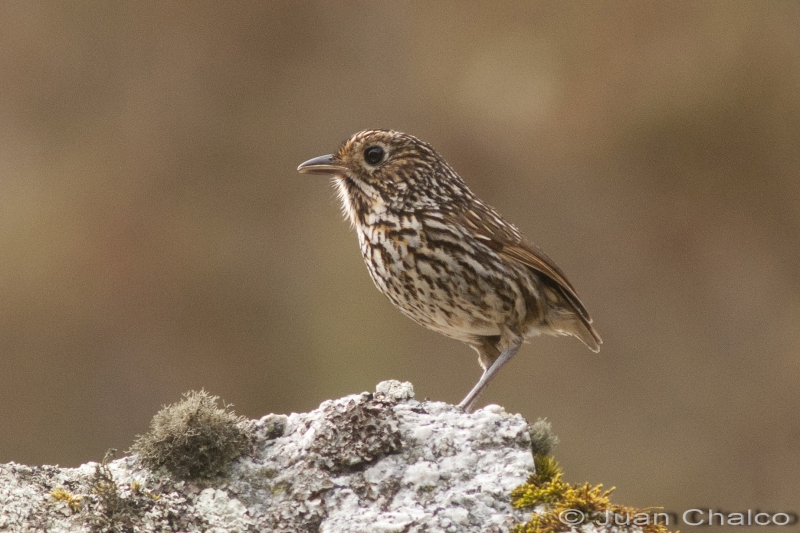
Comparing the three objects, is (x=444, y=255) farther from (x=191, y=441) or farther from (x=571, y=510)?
(x=571, y=510)

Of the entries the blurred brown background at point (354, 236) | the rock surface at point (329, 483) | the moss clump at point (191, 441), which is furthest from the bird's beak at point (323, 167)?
the blurred brown background at point (354, 236)

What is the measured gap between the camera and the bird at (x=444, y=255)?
201 inches

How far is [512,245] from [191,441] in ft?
6.95

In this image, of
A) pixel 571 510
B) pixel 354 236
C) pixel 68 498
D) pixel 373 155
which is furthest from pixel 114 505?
pixel 354 236

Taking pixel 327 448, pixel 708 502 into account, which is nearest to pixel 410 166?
pixel 327 448

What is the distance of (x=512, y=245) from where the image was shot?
5348 mm

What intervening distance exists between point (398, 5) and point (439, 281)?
7.14 metres

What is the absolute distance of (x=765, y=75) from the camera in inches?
421

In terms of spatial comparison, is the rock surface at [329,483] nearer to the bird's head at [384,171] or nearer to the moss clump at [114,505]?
the moss clump at [114,505]

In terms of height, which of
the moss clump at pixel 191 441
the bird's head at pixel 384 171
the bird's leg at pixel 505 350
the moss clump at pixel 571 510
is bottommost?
the moss clump at pixel 571 510

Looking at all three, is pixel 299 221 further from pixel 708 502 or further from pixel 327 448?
pixel 327 448

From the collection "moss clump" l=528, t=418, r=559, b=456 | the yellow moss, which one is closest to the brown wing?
"moss clump" l=528, t=418, r=559, b=456

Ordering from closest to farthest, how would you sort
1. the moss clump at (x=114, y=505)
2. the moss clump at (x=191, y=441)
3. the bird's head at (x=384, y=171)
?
1. the moss clump at (x=114, y=505)
2. the moss clump at (x=191, y=441)
3. the bird's head at (x=384, y=171)

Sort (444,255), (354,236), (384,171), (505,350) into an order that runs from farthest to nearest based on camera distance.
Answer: (354,236), (384,171), (505,350), (444,255)
